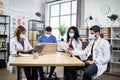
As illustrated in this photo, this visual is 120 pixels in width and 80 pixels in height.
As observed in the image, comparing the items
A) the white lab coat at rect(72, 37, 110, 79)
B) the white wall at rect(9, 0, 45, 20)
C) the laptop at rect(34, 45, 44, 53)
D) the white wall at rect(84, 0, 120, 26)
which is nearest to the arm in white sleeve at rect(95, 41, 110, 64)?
the white lab coat at rect(72, 37, 110, 79)

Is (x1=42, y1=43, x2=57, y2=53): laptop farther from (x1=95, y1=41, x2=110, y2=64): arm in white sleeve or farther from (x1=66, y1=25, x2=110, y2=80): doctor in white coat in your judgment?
(x1=95, y1=41, x2=110, y2=64): arm in white sleeve

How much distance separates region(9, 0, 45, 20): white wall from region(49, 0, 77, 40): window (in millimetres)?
572

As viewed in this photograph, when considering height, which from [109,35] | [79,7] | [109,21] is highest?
[79,7]

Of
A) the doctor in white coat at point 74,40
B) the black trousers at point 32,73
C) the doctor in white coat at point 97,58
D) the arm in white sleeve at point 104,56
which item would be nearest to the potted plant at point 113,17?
the doctor in white coat at point 74,40

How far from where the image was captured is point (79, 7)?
7.04 metres

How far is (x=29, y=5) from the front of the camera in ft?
26.7

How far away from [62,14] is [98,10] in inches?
89.6

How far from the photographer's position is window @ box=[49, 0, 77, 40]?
7961 mm

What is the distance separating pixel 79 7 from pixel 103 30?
167cm

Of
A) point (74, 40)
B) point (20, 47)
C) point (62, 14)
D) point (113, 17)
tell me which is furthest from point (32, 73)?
point (62, 14)

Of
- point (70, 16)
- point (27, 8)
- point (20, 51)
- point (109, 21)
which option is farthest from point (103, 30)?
point (27, 8)

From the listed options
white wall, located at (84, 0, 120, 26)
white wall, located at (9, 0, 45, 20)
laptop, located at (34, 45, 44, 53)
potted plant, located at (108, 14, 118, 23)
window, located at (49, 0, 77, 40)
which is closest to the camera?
laptop, located at (34, 45, 44, 53)

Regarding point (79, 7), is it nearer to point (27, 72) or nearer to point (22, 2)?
point (22, 2)

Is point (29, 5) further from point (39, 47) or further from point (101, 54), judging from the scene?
point (101, 54)
